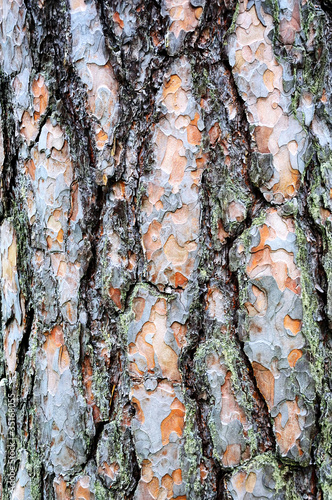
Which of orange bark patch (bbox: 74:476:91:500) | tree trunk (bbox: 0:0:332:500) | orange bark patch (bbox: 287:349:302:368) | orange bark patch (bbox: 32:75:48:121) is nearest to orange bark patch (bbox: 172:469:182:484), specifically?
tree trunk (bbox: 0:0:332:500)

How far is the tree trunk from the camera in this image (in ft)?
2.56

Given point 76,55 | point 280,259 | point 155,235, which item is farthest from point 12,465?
point 76,55

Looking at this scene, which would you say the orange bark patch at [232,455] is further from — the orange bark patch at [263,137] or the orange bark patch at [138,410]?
the orange bark patch at [263,137]

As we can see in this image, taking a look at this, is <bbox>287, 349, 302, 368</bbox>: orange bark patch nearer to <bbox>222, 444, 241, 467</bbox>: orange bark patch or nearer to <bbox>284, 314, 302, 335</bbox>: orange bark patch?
<bbox>284, 314, 302, 335</bbox>: orange bark patch

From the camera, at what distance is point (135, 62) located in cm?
80

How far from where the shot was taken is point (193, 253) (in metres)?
0.79

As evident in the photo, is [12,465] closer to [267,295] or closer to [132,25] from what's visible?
[267,295]

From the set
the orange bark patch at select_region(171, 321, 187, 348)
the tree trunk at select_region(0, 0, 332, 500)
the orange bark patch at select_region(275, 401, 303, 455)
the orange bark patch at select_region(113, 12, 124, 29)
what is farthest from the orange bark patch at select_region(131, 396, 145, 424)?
the orange bark patch at select_region(113, 12, 124, 29)

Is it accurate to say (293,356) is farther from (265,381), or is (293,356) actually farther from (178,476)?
(178,476)

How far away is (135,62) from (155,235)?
0.29 m

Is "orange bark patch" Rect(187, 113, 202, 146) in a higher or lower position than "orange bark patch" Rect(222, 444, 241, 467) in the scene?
higher

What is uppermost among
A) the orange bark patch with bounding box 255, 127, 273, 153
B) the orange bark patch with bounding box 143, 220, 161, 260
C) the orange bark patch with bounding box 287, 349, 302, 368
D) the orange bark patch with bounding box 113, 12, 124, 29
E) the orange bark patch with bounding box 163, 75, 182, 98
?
the orange bark patch with bounding box 113, 12, 124, 29

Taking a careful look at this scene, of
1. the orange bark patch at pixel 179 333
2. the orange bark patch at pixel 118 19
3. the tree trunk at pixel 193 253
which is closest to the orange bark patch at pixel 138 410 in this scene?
the tree trunk at pixel 193 253

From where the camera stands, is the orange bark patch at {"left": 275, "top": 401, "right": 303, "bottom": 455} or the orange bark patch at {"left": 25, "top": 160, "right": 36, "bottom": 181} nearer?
the orange bark patch at {"left": 275, "top": 401, "right": 303, "bottom": 455}
